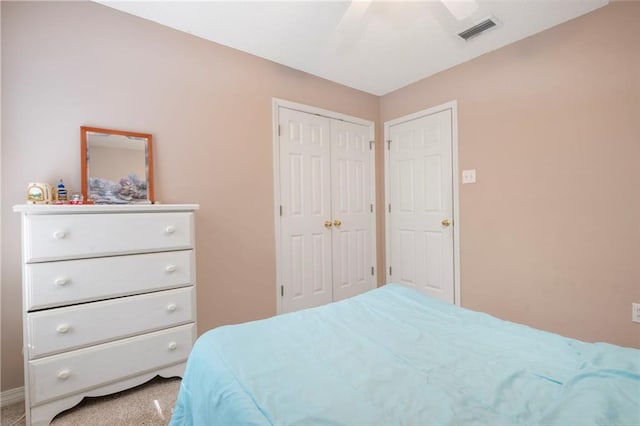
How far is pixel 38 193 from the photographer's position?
1.64 metres

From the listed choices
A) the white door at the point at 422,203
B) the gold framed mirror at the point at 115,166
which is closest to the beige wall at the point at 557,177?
the white door at the point at 422,203

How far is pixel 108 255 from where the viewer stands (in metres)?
1.67

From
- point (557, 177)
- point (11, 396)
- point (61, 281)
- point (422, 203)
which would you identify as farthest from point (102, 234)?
point (557, 177)

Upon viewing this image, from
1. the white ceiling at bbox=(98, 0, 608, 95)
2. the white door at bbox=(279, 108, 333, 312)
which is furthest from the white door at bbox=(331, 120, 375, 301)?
the white ceiling at bbox=(98, 0, 608, 95)

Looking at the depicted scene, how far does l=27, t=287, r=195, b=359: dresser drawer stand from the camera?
149cm

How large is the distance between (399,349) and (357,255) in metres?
2.29

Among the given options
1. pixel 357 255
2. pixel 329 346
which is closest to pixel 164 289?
pixel 329 346

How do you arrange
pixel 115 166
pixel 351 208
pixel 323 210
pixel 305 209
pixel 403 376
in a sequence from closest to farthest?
pixel 403 376
pixel 115 166
pixel 305 209
pixel 323 210
pixel 351 208

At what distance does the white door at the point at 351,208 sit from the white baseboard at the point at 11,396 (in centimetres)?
242

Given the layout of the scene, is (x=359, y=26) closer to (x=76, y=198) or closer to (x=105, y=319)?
(x=76, y=198)

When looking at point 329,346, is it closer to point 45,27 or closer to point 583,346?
point 583,346

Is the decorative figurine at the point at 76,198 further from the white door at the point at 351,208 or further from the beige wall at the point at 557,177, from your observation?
the beige wall at the point at 557,177

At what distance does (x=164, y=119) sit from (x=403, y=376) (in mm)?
2275

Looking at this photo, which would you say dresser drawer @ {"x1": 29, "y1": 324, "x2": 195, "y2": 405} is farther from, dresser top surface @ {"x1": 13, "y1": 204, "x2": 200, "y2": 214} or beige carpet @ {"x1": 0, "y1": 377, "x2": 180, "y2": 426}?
dresser top surface @ {"x1": 13, "y1": 204, "x2": 200, "y2": 214}
